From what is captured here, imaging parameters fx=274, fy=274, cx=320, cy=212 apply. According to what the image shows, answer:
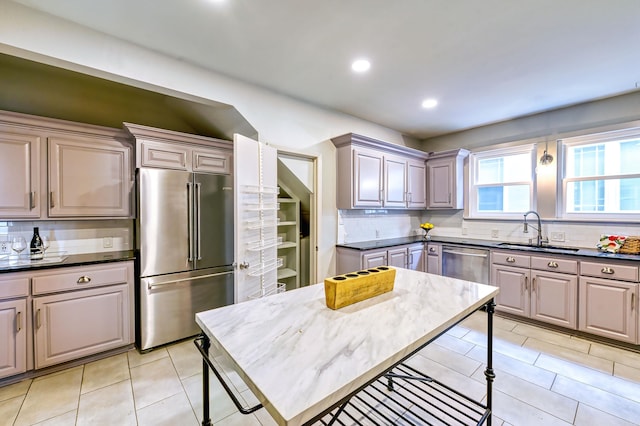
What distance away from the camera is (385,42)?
2.16 m

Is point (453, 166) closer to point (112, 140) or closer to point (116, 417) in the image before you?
point (112, 140)

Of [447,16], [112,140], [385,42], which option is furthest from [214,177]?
[447,16]

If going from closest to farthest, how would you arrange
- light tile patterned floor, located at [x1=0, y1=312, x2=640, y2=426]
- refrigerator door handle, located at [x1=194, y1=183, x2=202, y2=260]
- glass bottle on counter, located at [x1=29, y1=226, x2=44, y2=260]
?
light tile patterned floor, located at [x1=0, y1=312, x2=640, y2=426], glass bottle on counter, located at [x1=29, y1=226, x2=44, y2=260], refrigerator door handle, located at [x1=194, y1=183, x2=202, y2=260]

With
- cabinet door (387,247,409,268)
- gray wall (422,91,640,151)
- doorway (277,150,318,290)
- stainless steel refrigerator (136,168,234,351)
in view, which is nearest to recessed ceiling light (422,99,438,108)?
gray wall (422,91,640,151)

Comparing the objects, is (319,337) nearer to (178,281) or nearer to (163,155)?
(178,281)

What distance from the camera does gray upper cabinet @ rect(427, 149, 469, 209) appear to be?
4.24 metres

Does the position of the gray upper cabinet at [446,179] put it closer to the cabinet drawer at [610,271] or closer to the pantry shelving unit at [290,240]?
the cabinet drawer at [610,271]

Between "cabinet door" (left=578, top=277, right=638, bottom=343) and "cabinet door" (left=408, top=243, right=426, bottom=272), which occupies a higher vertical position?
"cabinet door" (left=408, top=243, right=426, bottom=272)

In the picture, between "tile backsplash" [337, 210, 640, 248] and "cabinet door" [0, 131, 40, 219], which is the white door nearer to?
"tile backsplash" [337, 210, 640, 248]

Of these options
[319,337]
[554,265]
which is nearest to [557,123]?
[554,265]

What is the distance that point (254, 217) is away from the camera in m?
2.53

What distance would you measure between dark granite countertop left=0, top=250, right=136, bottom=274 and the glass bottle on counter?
156 millimetres

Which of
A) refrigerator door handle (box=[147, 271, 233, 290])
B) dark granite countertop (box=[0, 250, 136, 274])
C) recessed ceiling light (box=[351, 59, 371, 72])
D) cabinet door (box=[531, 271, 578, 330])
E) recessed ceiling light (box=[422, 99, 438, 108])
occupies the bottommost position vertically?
cabinet door (box=[531, 271, 578, 330])

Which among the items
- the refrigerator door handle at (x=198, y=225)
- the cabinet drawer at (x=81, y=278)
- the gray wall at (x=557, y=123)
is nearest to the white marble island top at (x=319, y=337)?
the refrigerator door handle at (x=198, y=225)
